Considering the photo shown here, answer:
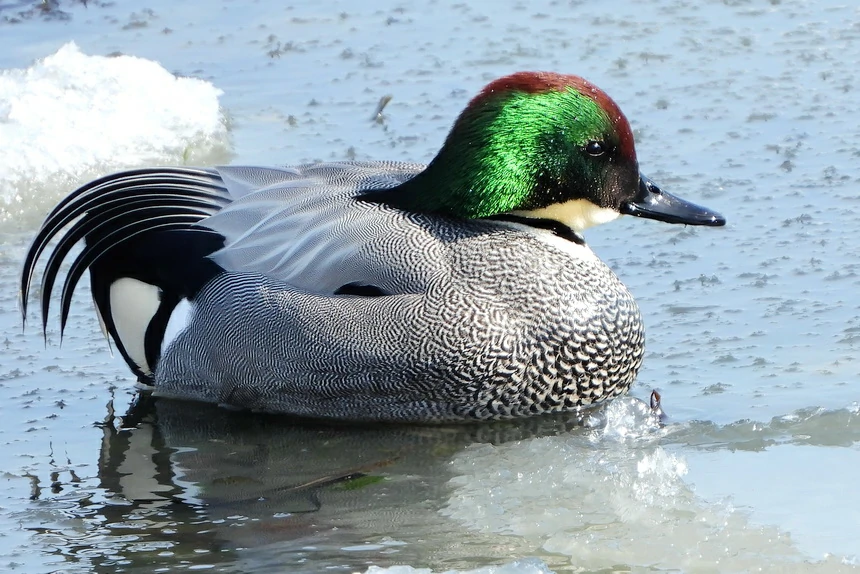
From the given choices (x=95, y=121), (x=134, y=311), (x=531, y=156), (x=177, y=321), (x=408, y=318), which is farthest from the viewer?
(x=95, y=121)

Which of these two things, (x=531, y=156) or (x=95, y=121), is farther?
(x=95, y=121)

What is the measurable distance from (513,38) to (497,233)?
13.3 ft

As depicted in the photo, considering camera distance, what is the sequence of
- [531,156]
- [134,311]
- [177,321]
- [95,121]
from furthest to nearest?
[95,121]
[134,311]
[177,321]
[531,156]

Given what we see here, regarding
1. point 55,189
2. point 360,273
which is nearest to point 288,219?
point 360,273

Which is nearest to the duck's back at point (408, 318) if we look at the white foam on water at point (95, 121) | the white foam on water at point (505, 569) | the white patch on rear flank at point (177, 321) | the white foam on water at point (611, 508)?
the white patch on rear flank at point (177, 321)

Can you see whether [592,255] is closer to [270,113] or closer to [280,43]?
[270,113]

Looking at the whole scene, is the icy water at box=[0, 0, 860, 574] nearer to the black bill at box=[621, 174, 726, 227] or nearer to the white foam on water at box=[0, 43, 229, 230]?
the white foam on water at box=[0, 43, 229, 230]

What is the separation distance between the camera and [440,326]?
526 cm

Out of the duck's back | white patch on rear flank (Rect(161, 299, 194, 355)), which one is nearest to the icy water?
the duck's back

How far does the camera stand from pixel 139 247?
592 cm

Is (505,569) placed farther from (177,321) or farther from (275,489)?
(177,321)

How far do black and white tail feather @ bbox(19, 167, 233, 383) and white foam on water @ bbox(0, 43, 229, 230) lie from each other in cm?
172

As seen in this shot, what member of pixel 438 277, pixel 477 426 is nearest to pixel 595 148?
pixel 438 277

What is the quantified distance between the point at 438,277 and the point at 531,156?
0.56m
